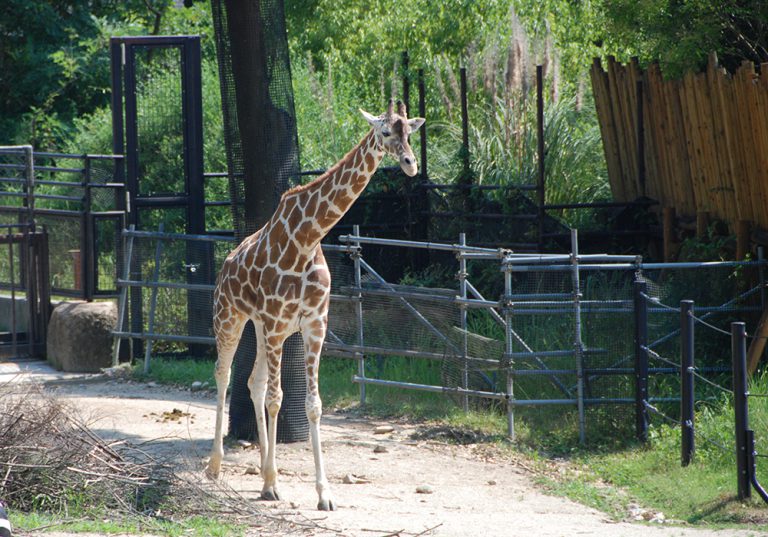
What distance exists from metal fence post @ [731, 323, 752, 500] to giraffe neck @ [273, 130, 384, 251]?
9.38 feet

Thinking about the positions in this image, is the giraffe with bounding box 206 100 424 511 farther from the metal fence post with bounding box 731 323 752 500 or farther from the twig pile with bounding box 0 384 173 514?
the metal fence post with bounding box 731 323 752 500

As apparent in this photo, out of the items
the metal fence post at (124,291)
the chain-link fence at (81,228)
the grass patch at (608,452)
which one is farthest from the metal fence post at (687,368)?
the chain-link fence at (81,228)

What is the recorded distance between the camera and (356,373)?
479 inches

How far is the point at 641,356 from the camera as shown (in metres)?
9.52

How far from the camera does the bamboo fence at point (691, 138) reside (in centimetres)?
1016

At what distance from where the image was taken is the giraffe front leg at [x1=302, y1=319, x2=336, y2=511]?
7.84 metres

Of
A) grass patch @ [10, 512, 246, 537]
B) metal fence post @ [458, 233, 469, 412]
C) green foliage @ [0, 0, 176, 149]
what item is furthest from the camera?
green foliage @ [0, 0, 176, 149]

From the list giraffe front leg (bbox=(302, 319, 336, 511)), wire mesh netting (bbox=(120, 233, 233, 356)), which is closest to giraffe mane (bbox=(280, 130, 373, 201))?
giraffe front leg (bbox=(302, 319, 336, 511))

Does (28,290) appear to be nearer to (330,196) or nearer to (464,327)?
(464,327)

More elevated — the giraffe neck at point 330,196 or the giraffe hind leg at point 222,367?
the giraffe neck at point 330,196

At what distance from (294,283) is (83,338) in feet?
19.2

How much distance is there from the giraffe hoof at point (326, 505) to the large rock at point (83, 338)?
20.8ft

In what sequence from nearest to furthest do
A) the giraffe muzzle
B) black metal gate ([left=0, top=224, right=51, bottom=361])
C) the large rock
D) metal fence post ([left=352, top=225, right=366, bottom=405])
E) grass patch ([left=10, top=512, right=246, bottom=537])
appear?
grass patch ([left=10, top=512, right=246, bottom=537]) < the giraffe muzzle < metal fence post ([left=352, top=225, right=366, bottom=405]) < the large rock < black metal gate ([left=0, top=224, right=51, bottom=361])

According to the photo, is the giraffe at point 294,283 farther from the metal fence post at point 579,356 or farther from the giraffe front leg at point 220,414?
the metal fence post at point 579,356
